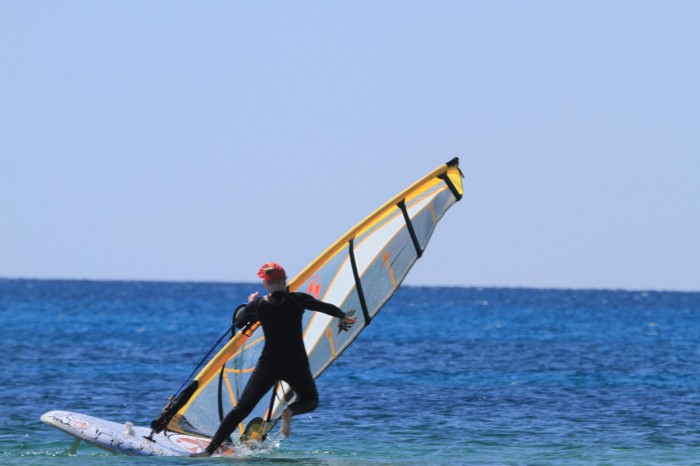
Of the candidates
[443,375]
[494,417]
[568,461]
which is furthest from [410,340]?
[568,461]

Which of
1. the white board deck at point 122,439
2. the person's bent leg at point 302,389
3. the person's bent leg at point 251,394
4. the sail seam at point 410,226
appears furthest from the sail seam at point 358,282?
the white board deck at point 122,439

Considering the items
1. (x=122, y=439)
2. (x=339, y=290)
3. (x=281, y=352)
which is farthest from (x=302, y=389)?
(x=122, y=439)

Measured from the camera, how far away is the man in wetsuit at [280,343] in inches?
370

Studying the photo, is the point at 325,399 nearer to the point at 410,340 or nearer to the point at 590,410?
the point at 590,410

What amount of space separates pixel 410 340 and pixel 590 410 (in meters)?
19.9

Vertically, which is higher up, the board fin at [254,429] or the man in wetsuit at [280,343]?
the man in wetsuit at [280,343]

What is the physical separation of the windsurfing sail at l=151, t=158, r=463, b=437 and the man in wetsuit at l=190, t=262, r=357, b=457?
0.92 meters

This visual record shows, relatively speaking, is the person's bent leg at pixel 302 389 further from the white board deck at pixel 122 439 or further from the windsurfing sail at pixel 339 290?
the white board deck at pixel 122 439

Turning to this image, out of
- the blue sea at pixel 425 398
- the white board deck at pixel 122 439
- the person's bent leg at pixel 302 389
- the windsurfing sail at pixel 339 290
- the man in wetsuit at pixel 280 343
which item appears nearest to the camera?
the man in wetsuit at pixel 280 343

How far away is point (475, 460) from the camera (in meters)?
11.0

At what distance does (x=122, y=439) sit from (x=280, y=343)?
6.05ft

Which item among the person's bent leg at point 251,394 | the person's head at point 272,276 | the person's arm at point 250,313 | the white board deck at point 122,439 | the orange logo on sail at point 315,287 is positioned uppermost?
the orange logo on sail at point 315,287

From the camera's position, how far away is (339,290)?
11.1 metres

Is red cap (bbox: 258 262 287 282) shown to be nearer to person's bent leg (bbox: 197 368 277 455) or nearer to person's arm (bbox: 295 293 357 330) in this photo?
person's arm (bbox: 295 293 357 330)
